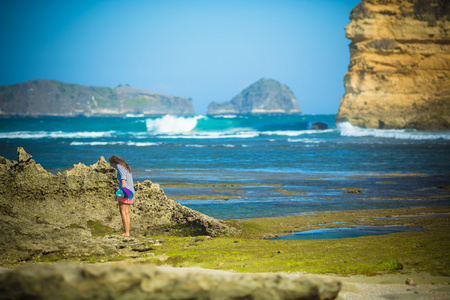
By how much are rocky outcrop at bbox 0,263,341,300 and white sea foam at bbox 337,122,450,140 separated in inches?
1728

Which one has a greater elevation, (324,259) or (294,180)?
(324,259)

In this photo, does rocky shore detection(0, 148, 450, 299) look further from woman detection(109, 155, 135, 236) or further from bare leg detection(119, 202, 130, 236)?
woman detection(109, 155, 135, 236)

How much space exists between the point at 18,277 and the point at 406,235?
6766 mm

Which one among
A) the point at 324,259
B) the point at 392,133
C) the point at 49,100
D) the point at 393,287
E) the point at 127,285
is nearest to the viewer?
the point at 127,285

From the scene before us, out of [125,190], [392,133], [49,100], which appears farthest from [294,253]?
[49,100]

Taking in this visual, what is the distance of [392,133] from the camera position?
160 ft

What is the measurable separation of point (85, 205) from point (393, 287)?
17.9 ft

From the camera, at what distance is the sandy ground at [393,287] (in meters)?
4.63

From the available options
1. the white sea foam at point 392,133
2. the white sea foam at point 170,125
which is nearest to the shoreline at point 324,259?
the white sea foam at point 392,133

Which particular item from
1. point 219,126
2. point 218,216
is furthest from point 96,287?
point 219,126

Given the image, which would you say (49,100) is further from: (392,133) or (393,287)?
(393,287)

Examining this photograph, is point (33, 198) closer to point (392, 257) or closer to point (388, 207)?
point (392, 257)

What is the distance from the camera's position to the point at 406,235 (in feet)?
25.8

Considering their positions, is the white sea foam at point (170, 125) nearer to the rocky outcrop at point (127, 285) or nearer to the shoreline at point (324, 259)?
the shoreline at point (324, 259)
